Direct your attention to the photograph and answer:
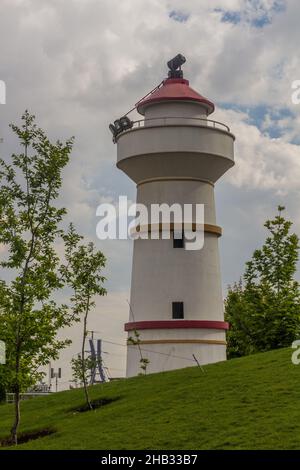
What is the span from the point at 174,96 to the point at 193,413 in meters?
19.7

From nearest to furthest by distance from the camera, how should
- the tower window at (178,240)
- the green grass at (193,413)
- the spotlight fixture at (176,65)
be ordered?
the green grass at (193,413)
the tower window at (178,240)
the spotlight fixture at (176,65)

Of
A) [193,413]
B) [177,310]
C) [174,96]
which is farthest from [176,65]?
[193,413]

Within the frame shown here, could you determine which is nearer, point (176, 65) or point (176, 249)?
point (176, 249)

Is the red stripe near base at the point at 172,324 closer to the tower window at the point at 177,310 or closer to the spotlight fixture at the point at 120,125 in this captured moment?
the tower window at the point at 177,310

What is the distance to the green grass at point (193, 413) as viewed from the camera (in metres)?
20.9

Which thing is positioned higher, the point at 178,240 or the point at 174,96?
the point at 174,96

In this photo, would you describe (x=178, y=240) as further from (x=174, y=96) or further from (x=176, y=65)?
(x=176, y=65)

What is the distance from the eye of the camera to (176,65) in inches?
1698

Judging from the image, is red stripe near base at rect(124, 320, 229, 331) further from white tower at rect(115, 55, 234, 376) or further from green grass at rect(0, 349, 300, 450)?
green grass at rect(0, 349, 300, 450)

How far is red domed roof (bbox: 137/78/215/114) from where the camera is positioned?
130 feet

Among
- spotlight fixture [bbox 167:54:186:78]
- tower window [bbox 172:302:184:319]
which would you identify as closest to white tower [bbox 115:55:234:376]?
tower window [bbox 172:302:184:319]

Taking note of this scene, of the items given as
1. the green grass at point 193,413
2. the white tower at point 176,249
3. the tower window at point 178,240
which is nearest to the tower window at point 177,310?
the white tower at point 176,249

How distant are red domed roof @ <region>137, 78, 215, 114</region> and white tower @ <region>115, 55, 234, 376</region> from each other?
0.15ft
